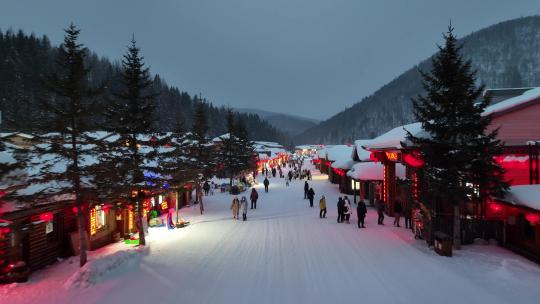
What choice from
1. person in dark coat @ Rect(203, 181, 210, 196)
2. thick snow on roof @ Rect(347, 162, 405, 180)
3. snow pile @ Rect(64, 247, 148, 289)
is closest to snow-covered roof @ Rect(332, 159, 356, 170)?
thick snow on roof @ Rect(347, 162, 405, 180)

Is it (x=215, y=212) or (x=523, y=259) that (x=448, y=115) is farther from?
(x=215, y=212)

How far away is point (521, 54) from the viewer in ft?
624

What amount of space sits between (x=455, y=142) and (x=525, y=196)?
9.83 ft

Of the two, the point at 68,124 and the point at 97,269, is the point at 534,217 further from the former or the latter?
the point at 68,124

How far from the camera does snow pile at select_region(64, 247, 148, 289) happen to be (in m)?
10.7

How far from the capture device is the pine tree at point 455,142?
13008mm

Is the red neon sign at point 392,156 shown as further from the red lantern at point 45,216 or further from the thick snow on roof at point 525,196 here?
the red lantern at point 45,216

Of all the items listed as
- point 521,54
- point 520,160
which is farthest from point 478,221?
point 521,54

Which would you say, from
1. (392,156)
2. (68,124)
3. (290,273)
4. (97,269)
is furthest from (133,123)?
(392,156)

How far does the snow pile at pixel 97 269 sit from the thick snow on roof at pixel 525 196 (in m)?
14.4

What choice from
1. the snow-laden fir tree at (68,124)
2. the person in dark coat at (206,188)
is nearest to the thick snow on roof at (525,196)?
the snow-laden fir tree at (68,124)

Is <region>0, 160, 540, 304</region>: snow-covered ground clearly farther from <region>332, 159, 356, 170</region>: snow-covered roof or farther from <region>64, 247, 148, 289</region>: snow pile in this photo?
<region>332, 159, 356, 170</region>: snow-covered roof

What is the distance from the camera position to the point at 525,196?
1197 cm

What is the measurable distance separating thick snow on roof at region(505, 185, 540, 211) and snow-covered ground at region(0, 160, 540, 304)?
6.93ft
